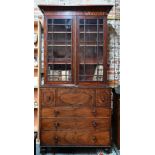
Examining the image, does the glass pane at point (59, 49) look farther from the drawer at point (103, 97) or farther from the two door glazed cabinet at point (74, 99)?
the drawer at point (103, 97)

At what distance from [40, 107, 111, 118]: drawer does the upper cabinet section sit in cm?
33

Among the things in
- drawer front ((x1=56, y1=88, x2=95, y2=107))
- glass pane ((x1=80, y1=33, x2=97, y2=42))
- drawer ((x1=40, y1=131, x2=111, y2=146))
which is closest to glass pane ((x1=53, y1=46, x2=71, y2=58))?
glass pane ((x1=80, y1=33, x2=97, y2=42))

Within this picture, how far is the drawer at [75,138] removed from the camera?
8.82 ft

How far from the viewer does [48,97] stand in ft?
8.86

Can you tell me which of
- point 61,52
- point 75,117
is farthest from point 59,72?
point 75,117

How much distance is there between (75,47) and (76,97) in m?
0.65

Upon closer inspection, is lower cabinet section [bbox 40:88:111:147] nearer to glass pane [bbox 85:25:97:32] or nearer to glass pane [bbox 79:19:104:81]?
glass pane [bbox 79:19:104:81]

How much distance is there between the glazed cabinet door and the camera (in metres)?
2.73

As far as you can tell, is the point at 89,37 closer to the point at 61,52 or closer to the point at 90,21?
the point at 90,21
